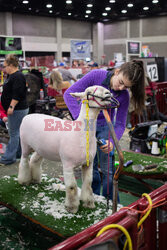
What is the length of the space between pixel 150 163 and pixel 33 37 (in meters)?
18.8

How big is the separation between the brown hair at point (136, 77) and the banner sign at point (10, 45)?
5.39m

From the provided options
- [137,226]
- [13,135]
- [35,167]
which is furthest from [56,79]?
[137,226]

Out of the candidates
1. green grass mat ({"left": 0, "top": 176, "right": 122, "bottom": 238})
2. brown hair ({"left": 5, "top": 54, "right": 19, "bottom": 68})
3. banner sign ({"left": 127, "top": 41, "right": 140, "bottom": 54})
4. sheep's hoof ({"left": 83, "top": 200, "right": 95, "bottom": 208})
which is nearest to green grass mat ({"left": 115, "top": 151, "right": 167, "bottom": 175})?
green grass mat ({"left": 0, "top": 176, "right": 122, "bottom": 238})

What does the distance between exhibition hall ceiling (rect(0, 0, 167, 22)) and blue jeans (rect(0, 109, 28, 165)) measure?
1354 cm

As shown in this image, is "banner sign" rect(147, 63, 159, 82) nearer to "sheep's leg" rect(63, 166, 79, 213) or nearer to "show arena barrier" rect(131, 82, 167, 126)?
"show arena barrier" rect(131, 82, 167, 126)

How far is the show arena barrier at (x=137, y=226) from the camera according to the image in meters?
1.08

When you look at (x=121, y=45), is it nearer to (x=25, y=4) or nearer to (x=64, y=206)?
(x=25, y=4)

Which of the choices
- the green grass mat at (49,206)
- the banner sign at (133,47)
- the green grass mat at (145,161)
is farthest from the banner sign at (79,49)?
the green grass mat at (49,206)

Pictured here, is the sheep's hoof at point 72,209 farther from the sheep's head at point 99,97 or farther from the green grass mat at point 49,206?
the sheep's head at point 99,97

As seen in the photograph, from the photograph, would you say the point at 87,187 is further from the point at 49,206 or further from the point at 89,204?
the point at 49,206

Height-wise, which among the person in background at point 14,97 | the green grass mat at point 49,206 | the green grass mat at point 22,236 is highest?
the person in background at point 14,97

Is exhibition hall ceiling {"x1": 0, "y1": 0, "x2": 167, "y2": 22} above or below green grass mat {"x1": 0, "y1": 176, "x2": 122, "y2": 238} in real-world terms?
above

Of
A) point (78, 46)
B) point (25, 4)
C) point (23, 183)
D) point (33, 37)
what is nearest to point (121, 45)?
point (33, 37)

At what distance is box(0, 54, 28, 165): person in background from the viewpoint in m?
4.07
